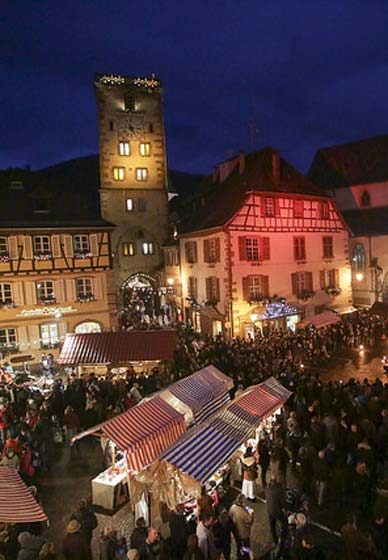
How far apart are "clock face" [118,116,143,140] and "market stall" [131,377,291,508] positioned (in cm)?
2967

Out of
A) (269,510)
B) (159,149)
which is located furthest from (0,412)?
(159,149)

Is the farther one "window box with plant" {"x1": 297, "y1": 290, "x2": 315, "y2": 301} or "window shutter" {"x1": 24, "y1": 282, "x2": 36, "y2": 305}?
"window box with plant" {"x1": 297, "y1": 290, "x2": 315, "y2": 301}

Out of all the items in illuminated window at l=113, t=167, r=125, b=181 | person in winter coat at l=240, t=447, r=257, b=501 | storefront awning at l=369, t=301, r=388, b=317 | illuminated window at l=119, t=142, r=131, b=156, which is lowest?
person in winter coat at l=240, t=447, r=257, b=501

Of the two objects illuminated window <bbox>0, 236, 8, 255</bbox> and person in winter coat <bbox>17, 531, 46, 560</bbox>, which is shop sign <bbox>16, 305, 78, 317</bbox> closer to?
illuminated window <bbox>0, 236, 8, 255</bbox>

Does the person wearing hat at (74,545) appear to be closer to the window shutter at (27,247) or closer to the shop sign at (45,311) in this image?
the shop sign at (45,311)

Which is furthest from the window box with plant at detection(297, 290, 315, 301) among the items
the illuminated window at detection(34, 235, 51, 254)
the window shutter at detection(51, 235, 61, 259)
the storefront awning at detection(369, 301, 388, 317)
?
the illuminated window at detection(34, 235, 51, 254)

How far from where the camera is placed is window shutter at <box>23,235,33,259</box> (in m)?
24.8

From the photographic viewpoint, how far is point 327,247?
30.9 metres

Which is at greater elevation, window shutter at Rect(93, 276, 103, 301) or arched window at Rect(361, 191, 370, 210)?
arched window at Rect(361, 191, 370, 210)

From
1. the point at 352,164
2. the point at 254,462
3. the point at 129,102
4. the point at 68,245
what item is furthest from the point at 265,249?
the point at 254,462

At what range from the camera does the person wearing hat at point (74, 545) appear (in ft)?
24.5

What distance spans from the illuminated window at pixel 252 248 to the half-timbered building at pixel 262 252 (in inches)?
2.3

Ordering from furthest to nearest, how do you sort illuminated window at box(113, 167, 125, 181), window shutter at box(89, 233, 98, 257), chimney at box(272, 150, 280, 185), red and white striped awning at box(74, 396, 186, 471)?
1. illuminated window at box(113, 167, 125, 181)
2. chimney at box(272, 150, 280, 185)
3. window shutter at box(89, 233, 98, 257)
4. red and white striped awning at box(74, 396, 186, 471)

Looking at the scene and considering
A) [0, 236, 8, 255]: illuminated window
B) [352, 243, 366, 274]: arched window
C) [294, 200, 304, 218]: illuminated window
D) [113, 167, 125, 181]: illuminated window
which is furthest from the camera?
[352, 243, 366, 274]: arched window
